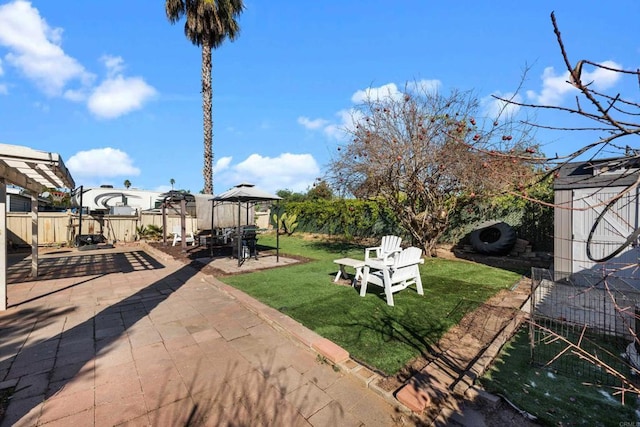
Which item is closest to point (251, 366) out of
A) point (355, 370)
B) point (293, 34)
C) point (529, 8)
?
point (355, 370)

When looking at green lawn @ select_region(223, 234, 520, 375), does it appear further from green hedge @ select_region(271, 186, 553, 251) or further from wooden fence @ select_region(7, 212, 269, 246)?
wooden fence @ select_region(7, 212, 269, 246)

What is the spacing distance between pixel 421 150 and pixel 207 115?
993 cm

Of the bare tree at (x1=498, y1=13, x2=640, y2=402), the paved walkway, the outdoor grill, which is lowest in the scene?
the paved walkway

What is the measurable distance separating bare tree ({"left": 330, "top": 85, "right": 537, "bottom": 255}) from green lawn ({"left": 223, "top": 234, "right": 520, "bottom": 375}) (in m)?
2.25

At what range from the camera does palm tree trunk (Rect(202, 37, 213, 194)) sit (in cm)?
1264

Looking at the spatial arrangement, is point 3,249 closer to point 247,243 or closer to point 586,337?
point 247,243

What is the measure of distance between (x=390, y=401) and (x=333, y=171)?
23.7 feet

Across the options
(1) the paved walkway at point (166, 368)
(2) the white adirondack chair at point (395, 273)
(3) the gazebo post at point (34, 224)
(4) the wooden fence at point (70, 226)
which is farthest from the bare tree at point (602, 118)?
(4) the wooden fence at point (70, 226)

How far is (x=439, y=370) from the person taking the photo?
276 cm

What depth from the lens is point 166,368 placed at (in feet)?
9.25

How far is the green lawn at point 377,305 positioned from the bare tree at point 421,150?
7.37 ft

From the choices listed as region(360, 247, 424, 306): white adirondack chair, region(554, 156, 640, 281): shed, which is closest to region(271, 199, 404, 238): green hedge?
region(554, 156, 640, 281): shed

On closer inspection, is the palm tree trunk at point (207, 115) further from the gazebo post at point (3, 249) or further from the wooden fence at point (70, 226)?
the gazebo post at point (3, 249)

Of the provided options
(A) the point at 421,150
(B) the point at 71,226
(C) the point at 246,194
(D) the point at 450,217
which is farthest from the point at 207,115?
(D) the point at 450,217
